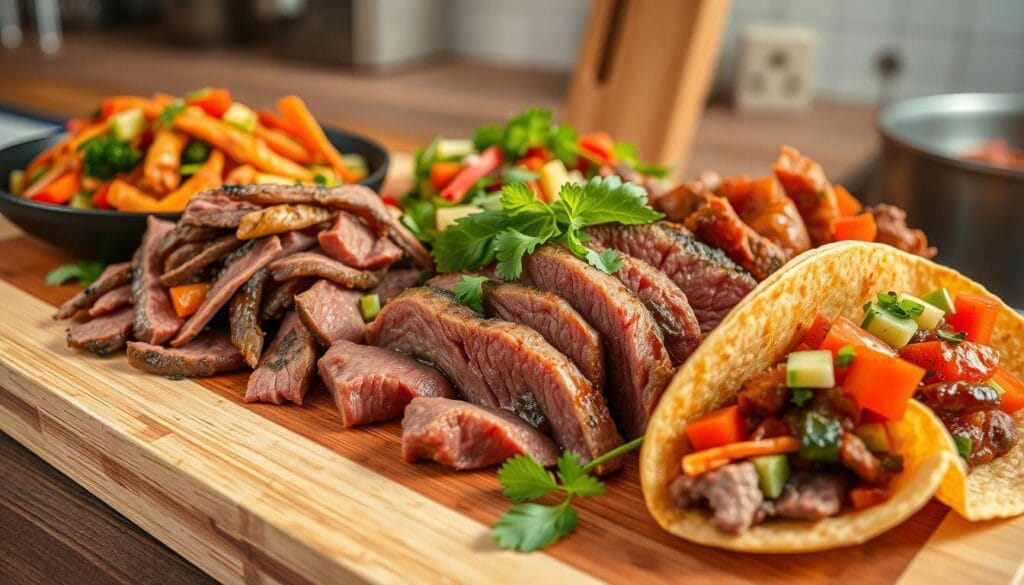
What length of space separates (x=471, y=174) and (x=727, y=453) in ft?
6.32

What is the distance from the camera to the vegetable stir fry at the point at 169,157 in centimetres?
341

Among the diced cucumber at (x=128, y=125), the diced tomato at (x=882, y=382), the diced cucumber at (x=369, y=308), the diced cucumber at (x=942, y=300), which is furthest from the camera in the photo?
the diced cucumber at (x=128, y=125)

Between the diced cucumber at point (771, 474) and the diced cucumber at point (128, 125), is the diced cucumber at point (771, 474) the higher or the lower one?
the lower one

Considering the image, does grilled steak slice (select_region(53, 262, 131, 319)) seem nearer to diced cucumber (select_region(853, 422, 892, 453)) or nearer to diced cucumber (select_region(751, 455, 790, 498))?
diced cucumber (select_region(751, 455, 790, 498))

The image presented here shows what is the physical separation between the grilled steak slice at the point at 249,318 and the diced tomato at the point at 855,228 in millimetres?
1808

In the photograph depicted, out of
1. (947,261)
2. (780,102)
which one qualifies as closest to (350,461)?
(947,261)

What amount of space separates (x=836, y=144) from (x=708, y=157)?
2.79ft

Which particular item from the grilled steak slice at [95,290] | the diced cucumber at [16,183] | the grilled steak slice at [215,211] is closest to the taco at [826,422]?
the grilled steak slice at [215,211]

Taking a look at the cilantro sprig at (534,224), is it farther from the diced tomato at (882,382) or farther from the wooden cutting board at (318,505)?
the diced tomato at (882,382)

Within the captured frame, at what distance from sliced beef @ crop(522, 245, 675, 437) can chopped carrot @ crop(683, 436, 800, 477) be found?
11.2 inches

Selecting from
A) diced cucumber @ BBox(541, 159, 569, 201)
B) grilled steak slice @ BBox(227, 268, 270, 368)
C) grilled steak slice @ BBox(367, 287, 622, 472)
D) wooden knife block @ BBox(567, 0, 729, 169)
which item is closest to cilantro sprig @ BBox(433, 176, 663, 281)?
grilled steak slice @ BBox(367, 287, 622, 472)

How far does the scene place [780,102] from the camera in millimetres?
6461

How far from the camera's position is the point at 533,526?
1.97 metres

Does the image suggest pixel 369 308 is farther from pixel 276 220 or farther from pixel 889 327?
pixel 889 327
